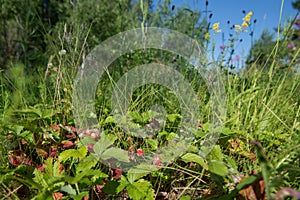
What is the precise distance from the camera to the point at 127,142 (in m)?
0.96

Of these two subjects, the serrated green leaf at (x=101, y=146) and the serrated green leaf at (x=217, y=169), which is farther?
the serrated green leaf at (x=101, y=146)

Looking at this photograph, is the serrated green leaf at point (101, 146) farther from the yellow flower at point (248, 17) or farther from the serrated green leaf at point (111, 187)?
the yellow flower at point (248, 17)

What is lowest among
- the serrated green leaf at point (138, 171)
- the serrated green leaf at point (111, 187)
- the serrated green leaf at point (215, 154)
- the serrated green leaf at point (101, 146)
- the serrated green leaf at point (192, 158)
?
the serrated green leaf at point (111, 187)

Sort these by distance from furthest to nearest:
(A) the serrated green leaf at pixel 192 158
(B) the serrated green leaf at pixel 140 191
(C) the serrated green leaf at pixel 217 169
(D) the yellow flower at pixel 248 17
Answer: (D) the yellow flower at pixel 248 17 → (A) the serrated green leaf at pixel 192 158 → (B) the serrated green leaf at pixel 140 191 → (C) the serrated green leaf at pixel 217 169

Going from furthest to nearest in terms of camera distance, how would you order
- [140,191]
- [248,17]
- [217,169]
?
[248,17] < [140,191] < [217,169]

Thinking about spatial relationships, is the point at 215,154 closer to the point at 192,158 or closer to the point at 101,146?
the point at 192,158

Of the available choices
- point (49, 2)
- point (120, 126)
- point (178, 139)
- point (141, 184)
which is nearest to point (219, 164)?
point (141, 184)

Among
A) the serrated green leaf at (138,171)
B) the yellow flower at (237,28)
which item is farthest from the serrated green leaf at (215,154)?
the yellow flower at (237,28)

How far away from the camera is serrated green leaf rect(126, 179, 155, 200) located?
644 millimetres

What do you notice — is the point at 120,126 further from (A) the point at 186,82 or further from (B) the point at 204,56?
(B) the point at 204,56

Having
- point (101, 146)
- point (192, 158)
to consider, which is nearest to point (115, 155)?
point (101, 146)

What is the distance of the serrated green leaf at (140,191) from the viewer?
64cm

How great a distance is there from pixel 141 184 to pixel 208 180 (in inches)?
10.3

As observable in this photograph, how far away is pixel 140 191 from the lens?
2.17ft
